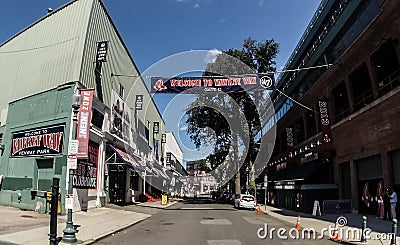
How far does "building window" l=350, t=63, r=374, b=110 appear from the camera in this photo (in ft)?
78.4

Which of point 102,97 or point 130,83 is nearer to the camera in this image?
point 102,97

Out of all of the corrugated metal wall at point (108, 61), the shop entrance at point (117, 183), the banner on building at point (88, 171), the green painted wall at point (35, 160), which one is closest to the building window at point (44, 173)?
the green painted wall at point (35, 160)

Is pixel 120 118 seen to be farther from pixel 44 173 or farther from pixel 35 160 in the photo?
pixel 44 173

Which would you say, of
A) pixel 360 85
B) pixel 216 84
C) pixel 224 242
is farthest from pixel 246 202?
pixel 224 242

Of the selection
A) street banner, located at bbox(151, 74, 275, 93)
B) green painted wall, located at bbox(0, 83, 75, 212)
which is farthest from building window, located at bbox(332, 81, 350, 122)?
green painted wall, located at bbox(0, 83, 75, 212)

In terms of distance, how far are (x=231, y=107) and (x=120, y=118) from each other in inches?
686

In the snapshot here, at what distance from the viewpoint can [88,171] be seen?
24906 mm

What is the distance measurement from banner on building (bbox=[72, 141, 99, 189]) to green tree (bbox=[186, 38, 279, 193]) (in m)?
18.3

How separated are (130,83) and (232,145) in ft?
50.6

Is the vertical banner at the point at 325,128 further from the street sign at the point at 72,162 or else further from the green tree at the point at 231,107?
the street sign at the point at 72,162

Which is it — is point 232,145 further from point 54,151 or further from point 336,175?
point 54,151

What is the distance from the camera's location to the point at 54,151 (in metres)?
21.8

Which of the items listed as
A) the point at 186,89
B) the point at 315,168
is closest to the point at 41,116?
the point at 186,89

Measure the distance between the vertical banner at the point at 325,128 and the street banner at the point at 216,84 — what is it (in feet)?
18.8
